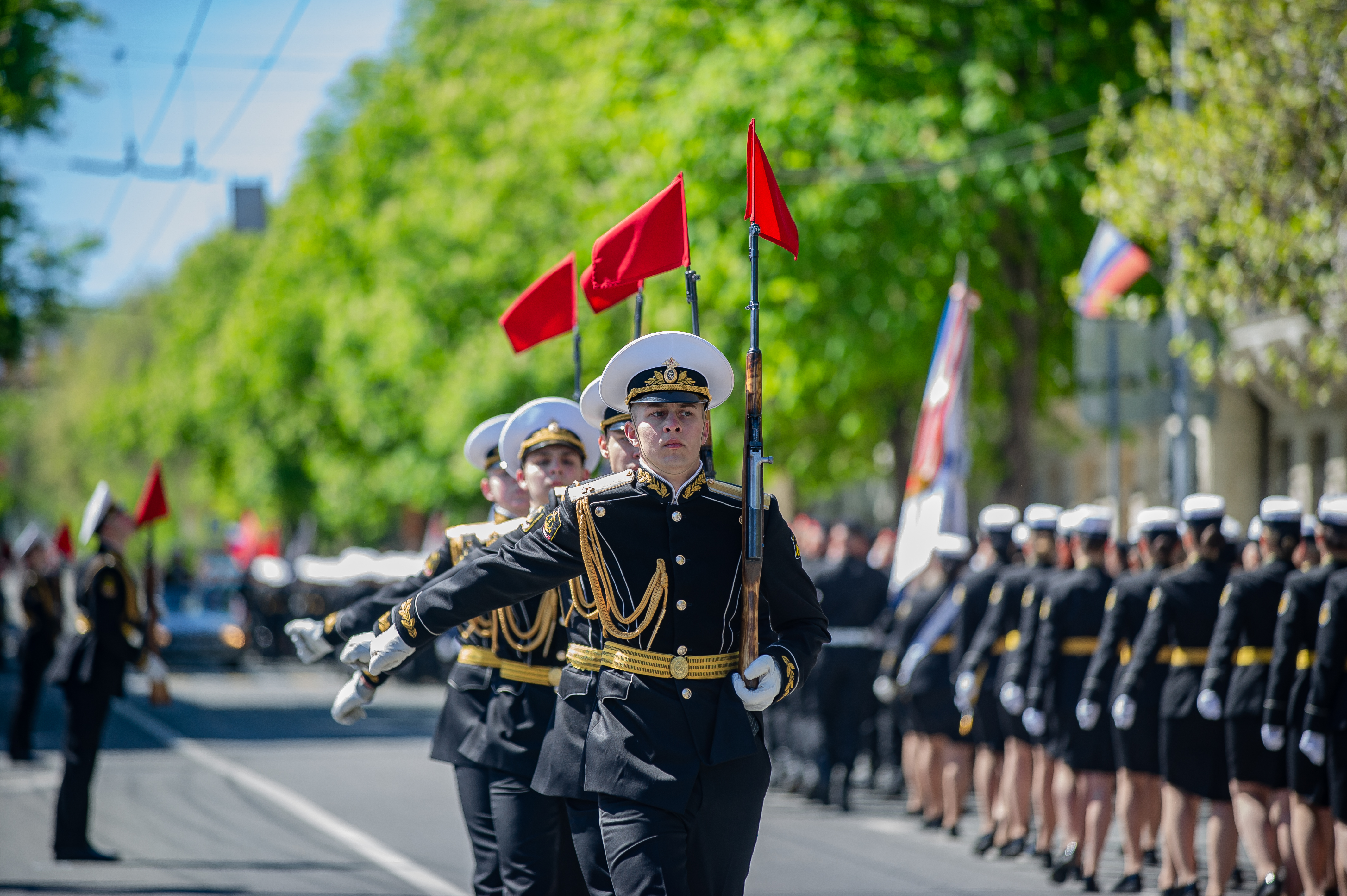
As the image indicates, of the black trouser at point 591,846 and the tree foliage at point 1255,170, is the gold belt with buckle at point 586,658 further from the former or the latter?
the tree foliage at point 1255,170

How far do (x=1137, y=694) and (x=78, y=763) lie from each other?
5968mm

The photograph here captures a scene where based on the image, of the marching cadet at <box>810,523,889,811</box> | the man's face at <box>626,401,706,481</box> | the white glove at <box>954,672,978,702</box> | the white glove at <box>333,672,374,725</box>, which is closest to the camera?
the man's face at <box>626,401,706,481</box>

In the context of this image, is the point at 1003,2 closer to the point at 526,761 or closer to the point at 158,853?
the point at 158,853

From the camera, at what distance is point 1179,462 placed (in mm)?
14758

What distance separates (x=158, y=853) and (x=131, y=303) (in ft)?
275

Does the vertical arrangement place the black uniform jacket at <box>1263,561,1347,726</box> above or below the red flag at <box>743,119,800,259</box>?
below

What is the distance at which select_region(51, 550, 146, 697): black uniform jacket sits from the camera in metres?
10.1

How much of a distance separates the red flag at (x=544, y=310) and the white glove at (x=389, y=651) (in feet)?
9.45

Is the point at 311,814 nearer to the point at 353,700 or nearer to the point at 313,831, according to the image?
the point at 313,831

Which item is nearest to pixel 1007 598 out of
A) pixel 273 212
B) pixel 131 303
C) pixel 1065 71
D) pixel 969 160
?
pixel 969 160

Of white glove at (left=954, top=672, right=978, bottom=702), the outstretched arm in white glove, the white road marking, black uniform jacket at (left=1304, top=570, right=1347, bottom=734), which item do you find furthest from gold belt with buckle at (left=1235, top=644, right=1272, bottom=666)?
the outstretched arm in white glove

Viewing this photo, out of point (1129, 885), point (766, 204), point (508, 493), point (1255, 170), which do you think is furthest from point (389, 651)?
point (1255, 170)

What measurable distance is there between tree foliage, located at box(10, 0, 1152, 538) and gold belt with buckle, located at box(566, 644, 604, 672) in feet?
44.5

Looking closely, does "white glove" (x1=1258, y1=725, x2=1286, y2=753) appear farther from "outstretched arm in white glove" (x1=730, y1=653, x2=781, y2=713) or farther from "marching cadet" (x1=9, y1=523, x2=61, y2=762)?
"marching cadet" (x1=9, y1=523, x2=61, y2=762)
